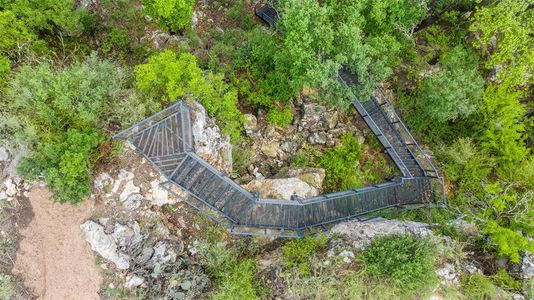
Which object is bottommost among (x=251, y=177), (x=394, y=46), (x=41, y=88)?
(x=251, y=177)

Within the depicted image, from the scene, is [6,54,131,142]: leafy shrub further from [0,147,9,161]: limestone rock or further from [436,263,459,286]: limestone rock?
[436,263,459,286]: limestone rock

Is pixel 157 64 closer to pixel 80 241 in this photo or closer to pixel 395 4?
pixel 80 241

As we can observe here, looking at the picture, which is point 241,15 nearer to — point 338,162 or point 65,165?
point 338,162

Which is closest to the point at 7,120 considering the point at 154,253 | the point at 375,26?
the point at 154,253

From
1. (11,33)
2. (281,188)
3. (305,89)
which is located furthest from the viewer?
(305,89)

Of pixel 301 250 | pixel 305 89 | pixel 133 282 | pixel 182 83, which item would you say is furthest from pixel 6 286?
pixel 305 89
